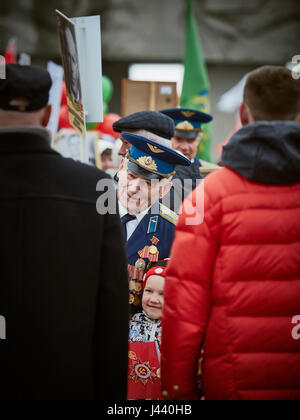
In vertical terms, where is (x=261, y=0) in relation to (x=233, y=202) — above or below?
above

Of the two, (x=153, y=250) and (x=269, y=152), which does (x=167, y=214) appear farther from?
(x=269, y=152)

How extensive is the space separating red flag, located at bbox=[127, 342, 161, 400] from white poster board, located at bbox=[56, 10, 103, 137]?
114 centimetres

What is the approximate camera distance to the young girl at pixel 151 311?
242 cm

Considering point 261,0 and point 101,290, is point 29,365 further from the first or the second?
point 261,0

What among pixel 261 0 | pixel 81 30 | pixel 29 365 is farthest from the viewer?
pixel 261 0

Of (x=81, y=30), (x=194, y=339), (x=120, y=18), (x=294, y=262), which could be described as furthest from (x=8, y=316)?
(x=120, y=18)

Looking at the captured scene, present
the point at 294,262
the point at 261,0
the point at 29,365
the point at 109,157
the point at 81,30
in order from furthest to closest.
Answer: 1. the point at 261,0
2. the point at 109,157
3. the point at 81,30
4. the point at 294,262
5. the point at 29,365

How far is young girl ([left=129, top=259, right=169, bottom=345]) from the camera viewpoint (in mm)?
2423

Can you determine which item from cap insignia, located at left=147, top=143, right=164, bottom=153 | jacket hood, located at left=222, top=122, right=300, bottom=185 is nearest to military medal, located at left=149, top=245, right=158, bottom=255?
cap insignia, located at left=147, top=143, right=164, bottom=153

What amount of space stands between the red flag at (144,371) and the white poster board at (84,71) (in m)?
1.14

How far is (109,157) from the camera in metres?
5.89

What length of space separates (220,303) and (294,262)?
11.5 inches

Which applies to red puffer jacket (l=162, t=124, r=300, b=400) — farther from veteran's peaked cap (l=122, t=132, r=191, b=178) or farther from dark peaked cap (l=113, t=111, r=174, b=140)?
dark peaked cap (l=113, t=111, r=174, b=140)

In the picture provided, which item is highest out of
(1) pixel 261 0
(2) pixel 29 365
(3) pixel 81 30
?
(1) pixel 261 0
